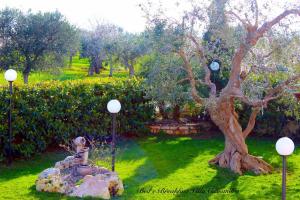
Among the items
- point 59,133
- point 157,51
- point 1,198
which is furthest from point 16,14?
point 1,198

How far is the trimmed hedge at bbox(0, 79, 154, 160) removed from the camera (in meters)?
10.2

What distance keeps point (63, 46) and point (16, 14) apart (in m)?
3.26

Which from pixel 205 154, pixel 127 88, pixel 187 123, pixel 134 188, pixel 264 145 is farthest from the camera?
pixel 187 123

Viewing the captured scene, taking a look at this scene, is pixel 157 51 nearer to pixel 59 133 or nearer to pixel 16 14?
pixel 59 133

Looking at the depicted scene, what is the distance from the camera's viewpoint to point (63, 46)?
24438mm

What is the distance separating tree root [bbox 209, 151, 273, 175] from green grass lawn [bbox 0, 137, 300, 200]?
0.21 meters

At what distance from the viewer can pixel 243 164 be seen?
9.59 m

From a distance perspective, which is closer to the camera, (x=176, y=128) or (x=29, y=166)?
(x=29, y=166)

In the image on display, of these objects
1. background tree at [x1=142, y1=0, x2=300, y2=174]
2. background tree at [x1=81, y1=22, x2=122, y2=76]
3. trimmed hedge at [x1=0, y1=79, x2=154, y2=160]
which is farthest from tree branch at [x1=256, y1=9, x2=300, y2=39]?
background tree at [x1=81, y1=22, x2=122, y2=76]

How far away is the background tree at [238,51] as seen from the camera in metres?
8.46

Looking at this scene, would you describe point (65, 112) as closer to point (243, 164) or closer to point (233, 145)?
point (233, 145)

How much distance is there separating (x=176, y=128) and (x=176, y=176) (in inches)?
190

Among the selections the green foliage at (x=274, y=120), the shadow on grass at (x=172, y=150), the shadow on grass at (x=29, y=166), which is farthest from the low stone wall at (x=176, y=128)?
the shadow on grass at (x=29, y=166)

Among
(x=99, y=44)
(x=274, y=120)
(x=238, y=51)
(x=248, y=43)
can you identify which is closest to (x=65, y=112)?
(x=238, y=51)
